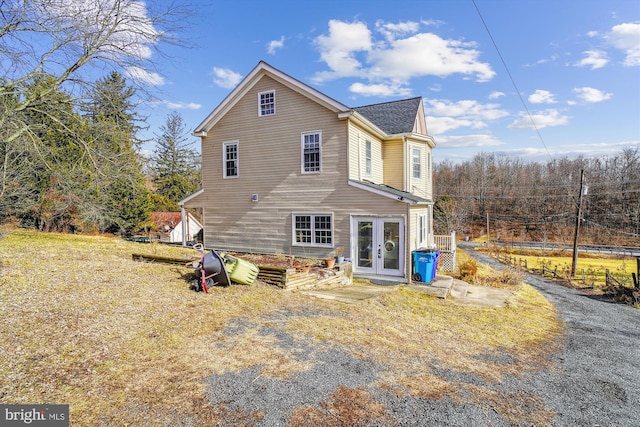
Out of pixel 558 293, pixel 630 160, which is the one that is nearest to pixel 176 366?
pixel 558 293

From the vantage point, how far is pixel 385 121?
696 inches

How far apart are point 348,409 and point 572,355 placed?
6.01 metres

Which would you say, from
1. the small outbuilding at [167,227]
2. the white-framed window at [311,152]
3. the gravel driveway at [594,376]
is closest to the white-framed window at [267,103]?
the white-framed window at [311,152]

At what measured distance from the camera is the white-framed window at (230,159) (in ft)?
51.1

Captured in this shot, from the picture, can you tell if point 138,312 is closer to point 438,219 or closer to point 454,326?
point 454,326

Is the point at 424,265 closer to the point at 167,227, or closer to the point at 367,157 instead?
the point at 367,157

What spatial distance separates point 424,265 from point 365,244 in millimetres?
2346

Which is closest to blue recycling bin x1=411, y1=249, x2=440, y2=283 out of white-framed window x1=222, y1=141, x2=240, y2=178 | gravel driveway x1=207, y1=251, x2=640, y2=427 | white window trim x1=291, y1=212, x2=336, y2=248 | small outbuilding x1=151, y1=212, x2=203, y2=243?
white window trim x1=291, y1=212, x2=336, y2=248

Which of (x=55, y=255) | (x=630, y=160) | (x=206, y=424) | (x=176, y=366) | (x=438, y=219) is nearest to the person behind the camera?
(x=206, y=424)

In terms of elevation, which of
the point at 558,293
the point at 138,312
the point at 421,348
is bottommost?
the point at 558,293

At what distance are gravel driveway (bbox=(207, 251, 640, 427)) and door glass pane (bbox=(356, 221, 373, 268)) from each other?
637 cm

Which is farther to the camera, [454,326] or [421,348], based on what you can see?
[454,326]

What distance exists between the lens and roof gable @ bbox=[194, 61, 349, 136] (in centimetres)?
1327

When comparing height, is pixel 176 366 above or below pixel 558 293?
above
